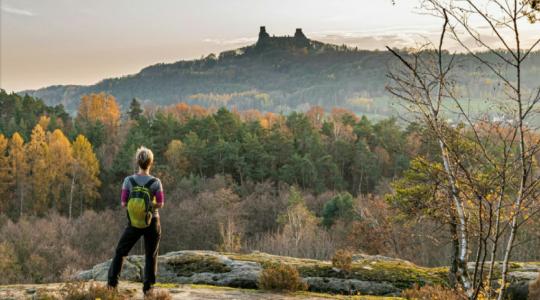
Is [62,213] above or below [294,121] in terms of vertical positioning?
below

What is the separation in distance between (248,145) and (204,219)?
15.7 m

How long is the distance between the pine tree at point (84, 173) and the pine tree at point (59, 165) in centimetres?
90

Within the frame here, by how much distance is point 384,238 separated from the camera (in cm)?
3319

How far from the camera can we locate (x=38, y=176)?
58812 millimetres

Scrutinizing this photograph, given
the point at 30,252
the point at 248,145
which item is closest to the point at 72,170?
the point at 30,252

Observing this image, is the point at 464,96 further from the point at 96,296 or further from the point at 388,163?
the point at 388,163

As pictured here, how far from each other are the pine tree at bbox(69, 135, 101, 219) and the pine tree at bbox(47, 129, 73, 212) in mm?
896

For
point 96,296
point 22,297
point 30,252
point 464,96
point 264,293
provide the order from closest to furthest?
point 464,96 < point 96,296 < point 22,297 < point 264,293 < point 30,252

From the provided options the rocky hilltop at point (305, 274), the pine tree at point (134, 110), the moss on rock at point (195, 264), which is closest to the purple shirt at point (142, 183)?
the rocky hilltop at point (305, 274)

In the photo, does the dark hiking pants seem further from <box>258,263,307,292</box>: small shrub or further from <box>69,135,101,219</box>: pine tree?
<box>69,135,101,219</box>: pine tree

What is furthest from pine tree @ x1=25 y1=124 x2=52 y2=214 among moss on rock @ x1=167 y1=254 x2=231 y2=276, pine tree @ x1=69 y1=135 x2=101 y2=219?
moss on rock @ x1=167 y1=254 x2=231 y2=276

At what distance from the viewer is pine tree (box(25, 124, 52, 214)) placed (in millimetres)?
58812

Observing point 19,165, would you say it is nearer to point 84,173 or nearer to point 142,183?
point 84,173

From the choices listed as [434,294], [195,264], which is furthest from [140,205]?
[195,264]
